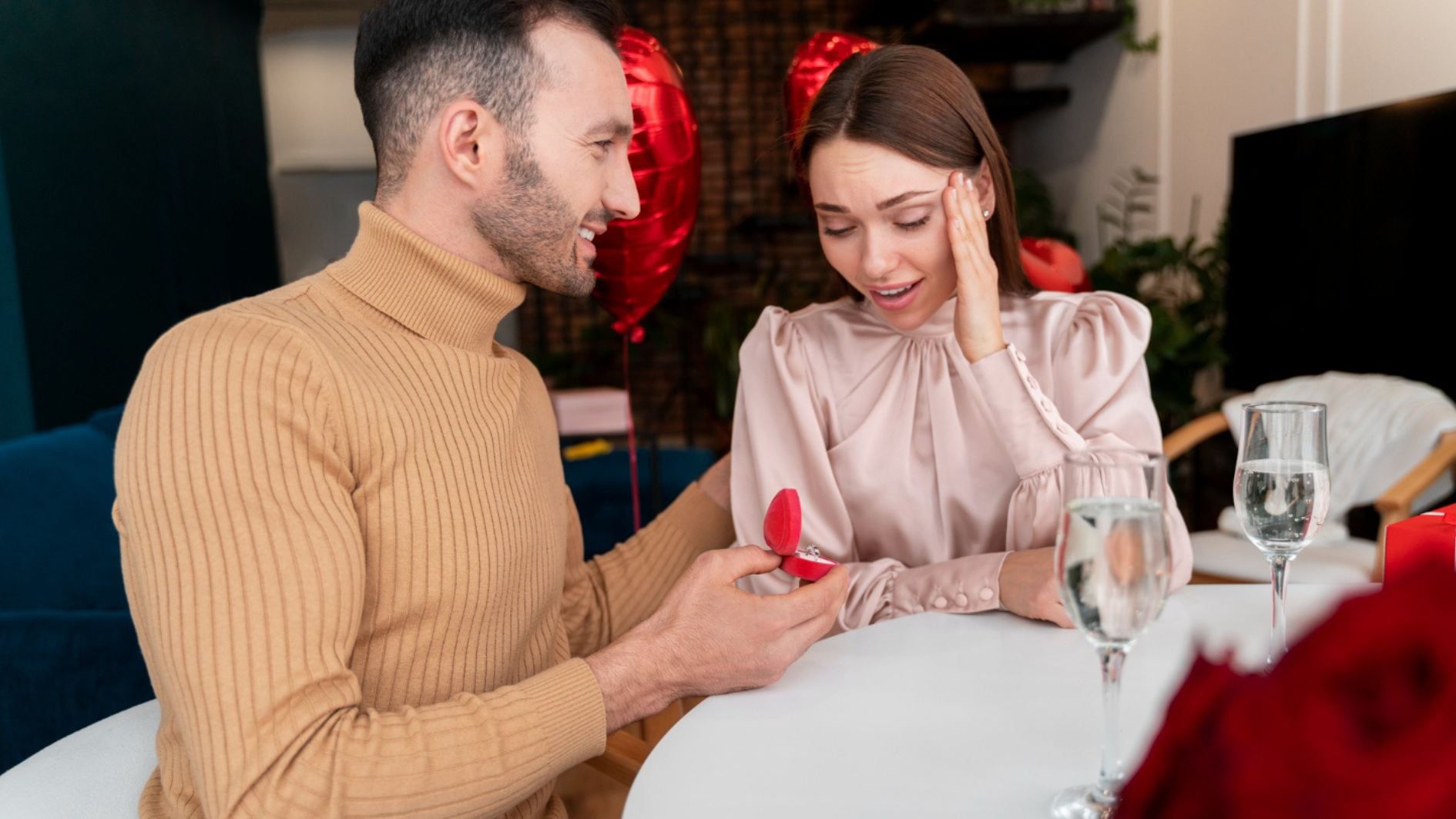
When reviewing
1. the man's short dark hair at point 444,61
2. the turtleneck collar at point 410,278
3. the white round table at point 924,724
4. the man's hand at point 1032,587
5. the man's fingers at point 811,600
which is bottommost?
the white round table at point 924,724

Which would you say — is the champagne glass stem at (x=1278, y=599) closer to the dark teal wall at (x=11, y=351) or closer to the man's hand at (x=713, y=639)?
the man's hand at (x=713, y=639)

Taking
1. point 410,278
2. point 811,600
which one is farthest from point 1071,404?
point 410,278

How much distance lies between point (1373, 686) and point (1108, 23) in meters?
4.53

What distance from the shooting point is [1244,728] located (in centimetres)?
30

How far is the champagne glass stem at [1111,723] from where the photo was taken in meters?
0.66

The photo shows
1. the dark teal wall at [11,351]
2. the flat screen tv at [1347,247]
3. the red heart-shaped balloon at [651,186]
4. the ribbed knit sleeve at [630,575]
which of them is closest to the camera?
the ribbed knit sleeve at [630,575]

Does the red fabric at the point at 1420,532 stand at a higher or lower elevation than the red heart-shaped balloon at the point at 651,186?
lower

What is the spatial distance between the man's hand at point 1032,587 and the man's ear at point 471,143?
2.27ft

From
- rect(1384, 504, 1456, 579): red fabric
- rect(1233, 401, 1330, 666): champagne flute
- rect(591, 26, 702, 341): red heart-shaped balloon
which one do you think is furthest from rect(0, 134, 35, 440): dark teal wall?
rect(1384, 504, 1456, 579): red fabric

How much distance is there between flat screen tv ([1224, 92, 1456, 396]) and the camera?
2.41m

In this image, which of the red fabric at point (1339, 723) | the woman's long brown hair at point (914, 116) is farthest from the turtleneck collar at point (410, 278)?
the red fabric at point (1339, 723)

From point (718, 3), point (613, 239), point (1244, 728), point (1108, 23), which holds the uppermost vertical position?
point (718, 3)

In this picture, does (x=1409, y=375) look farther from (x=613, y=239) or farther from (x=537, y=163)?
(x=537, y=163)

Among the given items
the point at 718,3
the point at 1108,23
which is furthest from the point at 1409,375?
the point at 718,3
